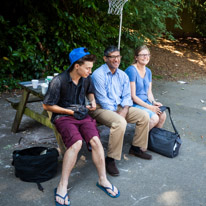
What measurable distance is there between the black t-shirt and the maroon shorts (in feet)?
0.48

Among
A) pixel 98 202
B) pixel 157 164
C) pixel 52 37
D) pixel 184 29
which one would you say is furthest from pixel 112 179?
pixel 184 29

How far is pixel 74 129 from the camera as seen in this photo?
124 inches

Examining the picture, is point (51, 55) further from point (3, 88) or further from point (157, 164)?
point (157, 164)

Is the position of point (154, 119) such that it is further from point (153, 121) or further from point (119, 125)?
point (119, 125)

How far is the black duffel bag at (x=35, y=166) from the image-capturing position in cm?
309

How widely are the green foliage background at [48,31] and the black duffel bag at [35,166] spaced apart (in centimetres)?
387

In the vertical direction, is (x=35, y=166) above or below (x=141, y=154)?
above

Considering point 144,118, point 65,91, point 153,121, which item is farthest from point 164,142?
point 65,91

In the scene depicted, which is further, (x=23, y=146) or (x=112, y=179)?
(x=23, y=146)

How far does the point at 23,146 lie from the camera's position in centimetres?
408

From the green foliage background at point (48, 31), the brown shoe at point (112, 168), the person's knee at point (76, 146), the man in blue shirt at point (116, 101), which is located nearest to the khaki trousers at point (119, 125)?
the man in blue shirt at point (116, 101)

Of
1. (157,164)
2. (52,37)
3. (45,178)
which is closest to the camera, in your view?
(45,178)

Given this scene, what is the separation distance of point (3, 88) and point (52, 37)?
188cm

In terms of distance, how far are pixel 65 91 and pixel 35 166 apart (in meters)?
0.92
